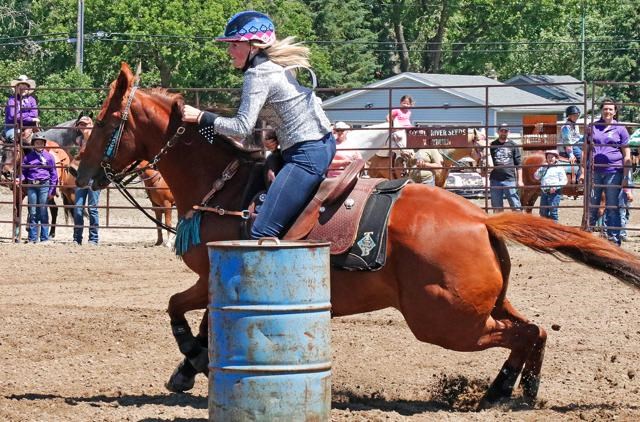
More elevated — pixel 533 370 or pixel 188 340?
pixel 188 340

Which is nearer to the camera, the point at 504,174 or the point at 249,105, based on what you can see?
the point at 249,105

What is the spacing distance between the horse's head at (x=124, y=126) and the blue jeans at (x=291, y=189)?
99 cm

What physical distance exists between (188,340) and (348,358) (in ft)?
5.63

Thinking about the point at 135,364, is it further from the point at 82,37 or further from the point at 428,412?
the point at 82,37

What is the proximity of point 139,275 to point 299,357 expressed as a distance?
7.26 meters

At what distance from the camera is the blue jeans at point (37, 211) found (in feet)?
52.8

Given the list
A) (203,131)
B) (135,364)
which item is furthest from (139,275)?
(203,131)

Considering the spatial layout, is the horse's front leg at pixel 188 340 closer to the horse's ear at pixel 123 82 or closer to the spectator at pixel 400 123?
the horse's ear at pixel 123 82

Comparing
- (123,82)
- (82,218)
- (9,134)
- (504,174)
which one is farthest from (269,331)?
(9,134)

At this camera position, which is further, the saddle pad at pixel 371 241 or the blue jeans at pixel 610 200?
the blue jeans at pixel 610 200

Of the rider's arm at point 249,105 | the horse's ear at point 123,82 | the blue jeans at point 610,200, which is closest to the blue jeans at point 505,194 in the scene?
the blue jeans at point 610,200

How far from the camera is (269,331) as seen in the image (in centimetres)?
506

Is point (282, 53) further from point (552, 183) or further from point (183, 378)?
point (552, 183)

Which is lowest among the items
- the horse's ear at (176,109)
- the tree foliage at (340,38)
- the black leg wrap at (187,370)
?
the black leg wrap at (187,370)
